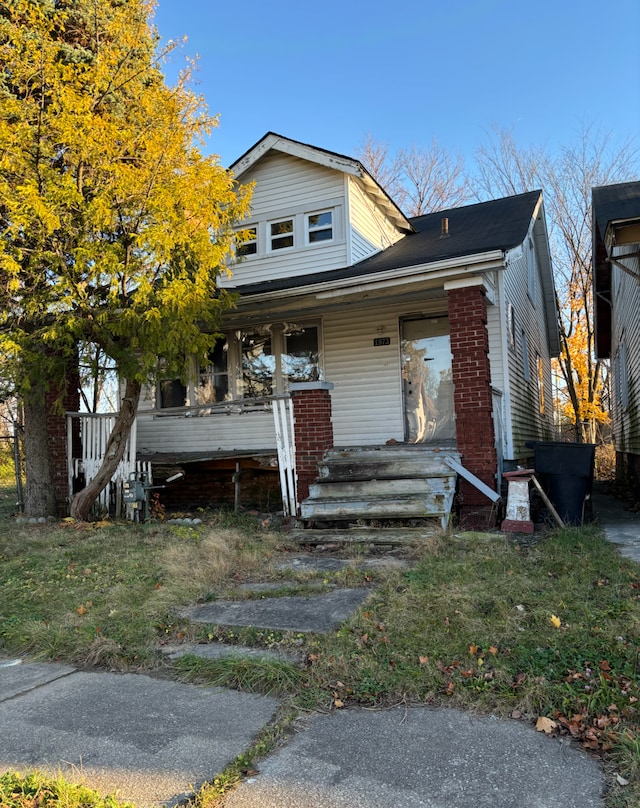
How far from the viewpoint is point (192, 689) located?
3076 mm

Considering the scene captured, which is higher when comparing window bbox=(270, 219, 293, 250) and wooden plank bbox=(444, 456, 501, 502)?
window bbox=(270, 219, 293, 250)

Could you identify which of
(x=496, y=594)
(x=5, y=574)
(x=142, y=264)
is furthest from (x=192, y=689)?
(x=142, y=264)

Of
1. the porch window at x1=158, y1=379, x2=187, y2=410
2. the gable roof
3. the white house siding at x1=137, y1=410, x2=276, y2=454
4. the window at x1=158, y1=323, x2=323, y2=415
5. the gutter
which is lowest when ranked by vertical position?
the white house siding at x1=137, y1=410, x2=276, y2=454

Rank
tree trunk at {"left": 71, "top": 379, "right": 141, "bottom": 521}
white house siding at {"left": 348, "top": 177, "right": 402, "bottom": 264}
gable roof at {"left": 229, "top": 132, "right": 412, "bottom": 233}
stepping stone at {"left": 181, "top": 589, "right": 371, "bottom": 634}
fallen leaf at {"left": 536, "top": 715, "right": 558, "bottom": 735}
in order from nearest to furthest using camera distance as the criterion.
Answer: fallen leaf at {"left": 536, "top": 715, "right": 558, "bottom": 735}
stepping stone at {"left": 181, "top": 589, "right": 371, "bottom": 634}
tree trunk at {"left": 71, "top": 379, "right": 141, "bottom": 521}
gable roof at {"left": 229, "top": 132, "right": 412, "bottom": 233}
white house siding at {"left": 348, "top": 177, "right": 402, "bottom": 264}

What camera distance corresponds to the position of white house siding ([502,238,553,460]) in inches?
384

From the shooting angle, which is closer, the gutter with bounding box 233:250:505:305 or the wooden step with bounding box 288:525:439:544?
the wooden step with bounding box 288:525:439:544

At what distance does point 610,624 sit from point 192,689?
2.41 m

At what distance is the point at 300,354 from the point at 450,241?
327cm

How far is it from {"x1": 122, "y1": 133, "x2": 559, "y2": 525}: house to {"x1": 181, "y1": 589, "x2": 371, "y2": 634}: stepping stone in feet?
8.67

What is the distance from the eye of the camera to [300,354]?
34.5ft

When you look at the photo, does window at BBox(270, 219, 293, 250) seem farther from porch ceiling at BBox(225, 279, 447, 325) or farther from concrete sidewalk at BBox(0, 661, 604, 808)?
concrete sidewalk at BBox(0, 661, 604, 808)

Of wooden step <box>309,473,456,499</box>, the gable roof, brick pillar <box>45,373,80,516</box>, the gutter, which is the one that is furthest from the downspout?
brick pillar <box>45,373,80,516</box>

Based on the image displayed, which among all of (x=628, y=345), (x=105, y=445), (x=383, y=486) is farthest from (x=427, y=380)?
(x=105, y=445)

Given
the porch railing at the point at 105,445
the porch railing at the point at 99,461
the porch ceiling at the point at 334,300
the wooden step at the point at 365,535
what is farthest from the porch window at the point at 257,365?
the wooden step at the point at 365,535
